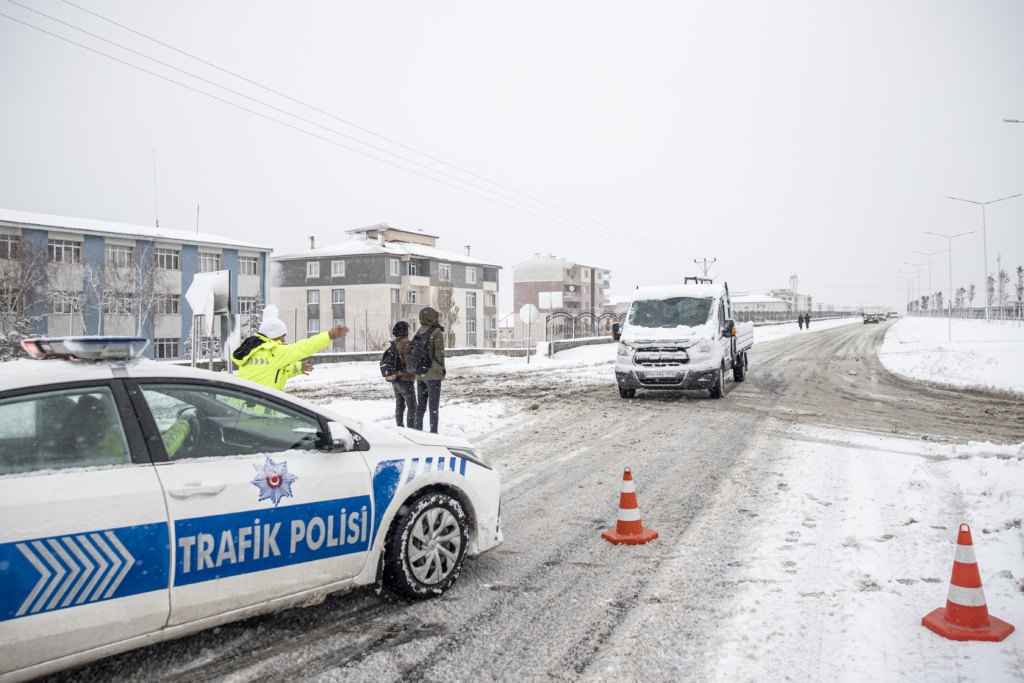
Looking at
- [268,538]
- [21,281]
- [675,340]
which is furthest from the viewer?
[21,281]

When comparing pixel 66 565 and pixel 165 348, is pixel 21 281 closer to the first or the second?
pixel 165 348

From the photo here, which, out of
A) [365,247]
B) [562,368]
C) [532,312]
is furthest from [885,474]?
[365,247]

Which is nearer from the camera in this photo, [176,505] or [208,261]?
[176,505]

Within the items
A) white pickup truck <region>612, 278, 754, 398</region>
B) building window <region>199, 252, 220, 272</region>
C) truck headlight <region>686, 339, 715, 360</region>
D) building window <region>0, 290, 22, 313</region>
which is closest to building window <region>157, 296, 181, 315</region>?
building window <region>199, 252, 220, 272</region>

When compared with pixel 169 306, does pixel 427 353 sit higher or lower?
lower

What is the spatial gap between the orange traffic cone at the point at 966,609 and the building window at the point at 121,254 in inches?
1902

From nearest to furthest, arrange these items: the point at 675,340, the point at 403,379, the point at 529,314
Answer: the point at 403,379 → the point at 675,340 → the point at 529,314

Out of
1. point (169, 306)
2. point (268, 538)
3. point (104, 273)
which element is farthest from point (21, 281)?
point (268, 538)

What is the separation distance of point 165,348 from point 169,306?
11.1ft

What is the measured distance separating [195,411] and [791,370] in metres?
22.3

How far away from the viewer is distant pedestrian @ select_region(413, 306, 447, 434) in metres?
9.38

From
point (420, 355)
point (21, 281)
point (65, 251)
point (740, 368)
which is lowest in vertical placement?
point (740, 368)

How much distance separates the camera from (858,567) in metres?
4.76

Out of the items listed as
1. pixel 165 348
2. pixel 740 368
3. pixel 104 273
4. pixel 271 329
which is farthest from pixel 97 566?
pixel 165 348
